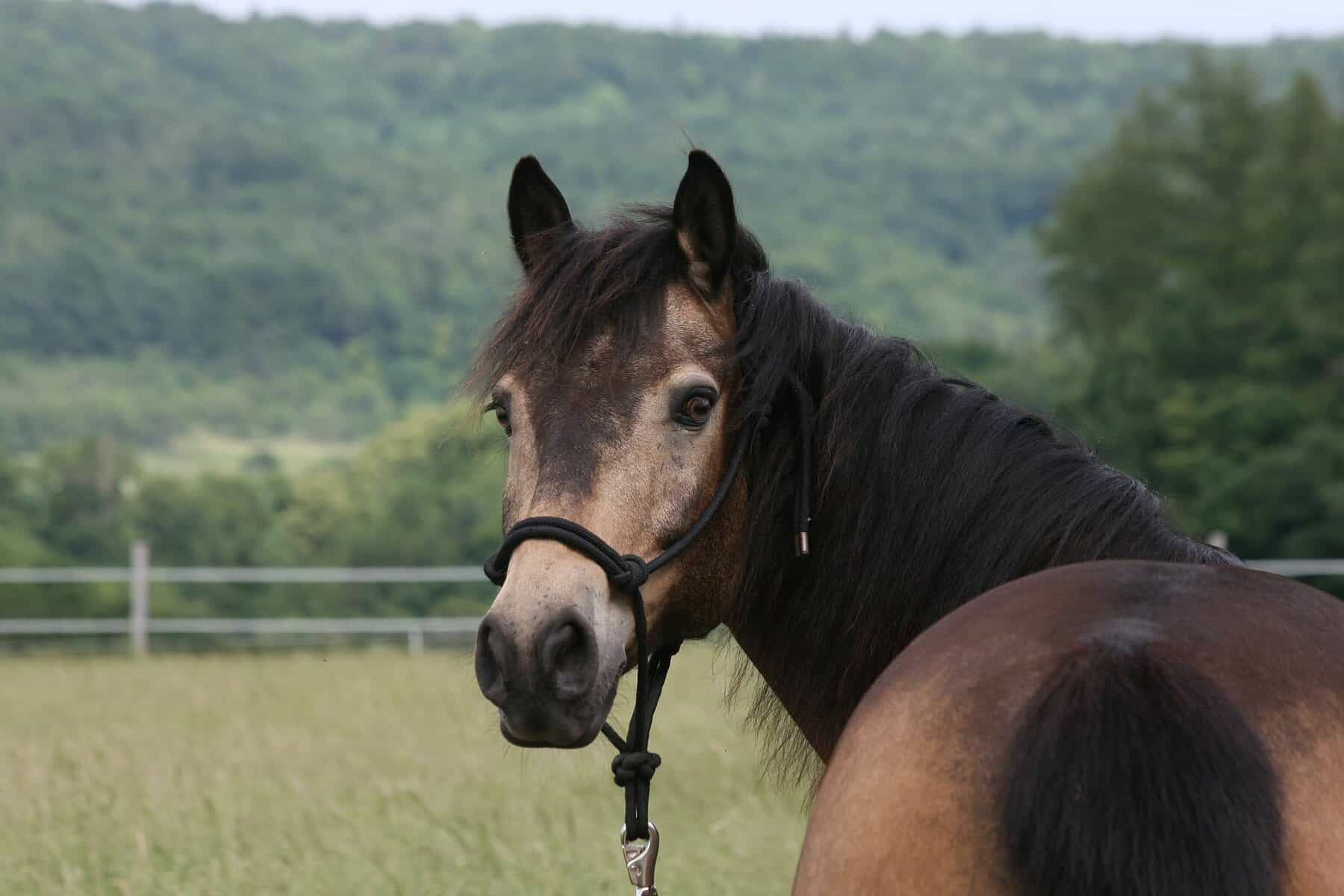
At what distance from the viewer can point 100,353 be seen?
2608 inches

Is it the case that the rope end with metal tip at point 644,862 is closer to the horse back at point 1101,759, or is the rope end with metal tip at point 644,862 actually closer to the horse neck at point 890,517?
the horse neck at point 890,517

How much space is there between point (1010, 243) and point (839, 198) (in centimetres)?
1017

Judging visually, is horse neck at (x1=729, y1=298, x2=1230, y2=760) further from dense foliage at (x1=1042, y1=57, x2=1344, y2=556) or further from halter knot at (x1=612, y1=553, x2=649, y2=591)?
dense foliage at (x1=1042, y1=57, x2=1344, y2=556)

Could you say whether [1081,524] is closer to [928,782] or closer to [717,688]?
[928,782]

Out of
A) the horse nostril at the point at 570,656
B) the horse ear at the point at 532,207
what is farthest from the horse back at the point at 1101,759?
the horse ear at the point at 532,207

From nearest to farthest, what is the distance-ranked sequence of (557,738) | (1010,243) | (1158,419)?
(557,738)
(1158,419)
(1010,243)

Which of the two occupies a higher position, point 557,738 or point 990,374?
point 557,738

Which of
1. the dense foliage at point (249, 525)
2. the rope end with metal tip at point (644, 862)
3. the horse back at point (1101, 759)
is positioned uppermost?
the horse back at point (1101, 759)

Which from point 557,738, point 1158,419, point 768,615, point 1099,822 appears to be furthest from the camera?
point 1158,419

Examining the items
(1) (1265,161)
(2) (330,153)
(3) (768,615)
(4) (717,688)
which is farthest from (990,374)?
(2) (330,153)

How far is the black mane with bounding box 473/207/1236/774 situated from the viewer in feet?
7.27

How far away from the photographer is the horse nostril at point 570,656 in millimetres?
Answer: 1878

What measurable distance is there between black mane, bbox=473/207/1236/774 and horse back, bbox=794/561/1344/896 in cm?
64

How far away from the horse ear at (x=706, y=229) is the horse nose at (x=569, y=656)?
0.65 metres
